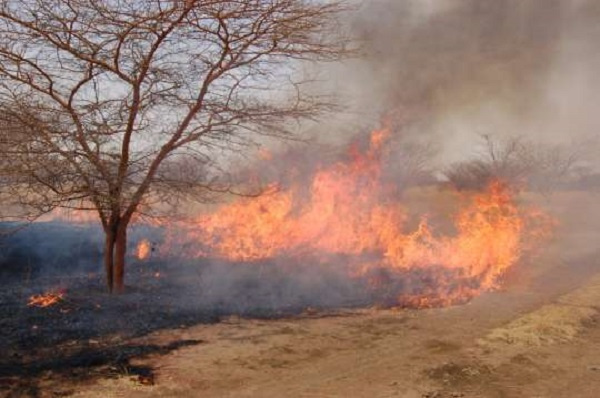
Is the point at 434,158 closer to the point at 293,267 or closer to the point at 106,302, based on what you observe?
the point at 293,267

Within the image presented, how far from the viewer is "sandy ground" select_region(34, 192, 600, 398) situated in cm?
582

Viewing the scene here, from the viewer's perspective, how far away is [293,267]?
13.8 m

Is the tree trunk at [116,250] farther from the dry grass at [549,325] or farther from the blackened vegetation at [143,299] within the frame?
the dry grass at [549,325]

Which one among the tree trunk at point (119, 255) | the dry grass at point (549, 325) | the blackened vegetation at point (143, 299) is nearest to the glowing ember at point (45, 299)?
the blackened vegetation at point (143, 299)

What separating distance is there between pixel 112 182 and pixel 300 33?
4.23 metres

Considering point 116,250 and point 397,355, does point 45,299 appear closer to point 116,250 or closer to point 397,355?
point 116,250

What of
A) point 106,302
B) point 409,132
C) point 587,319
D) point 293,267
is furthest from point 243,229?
point 409,132

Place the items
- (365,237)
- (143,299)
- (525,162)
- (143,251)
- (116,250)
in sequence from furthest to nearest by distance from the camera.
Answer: (525,162) < (143,251) < (365,237) < (116,250) < (143,299)

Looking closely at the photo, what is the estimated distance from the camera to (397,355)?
22.8 feet

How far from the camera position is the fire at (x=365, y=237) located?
12333 mm

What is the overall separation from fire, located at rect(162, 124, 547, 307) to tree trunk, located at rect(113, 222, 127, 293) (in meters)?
2.46

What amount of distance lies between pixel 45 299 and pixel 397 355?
6527 mm

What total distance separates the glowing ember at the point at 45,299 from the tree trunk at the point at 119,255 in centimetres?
105

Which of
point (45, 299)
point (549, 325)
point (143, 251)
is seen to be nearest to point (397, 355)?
point (549, 325)
